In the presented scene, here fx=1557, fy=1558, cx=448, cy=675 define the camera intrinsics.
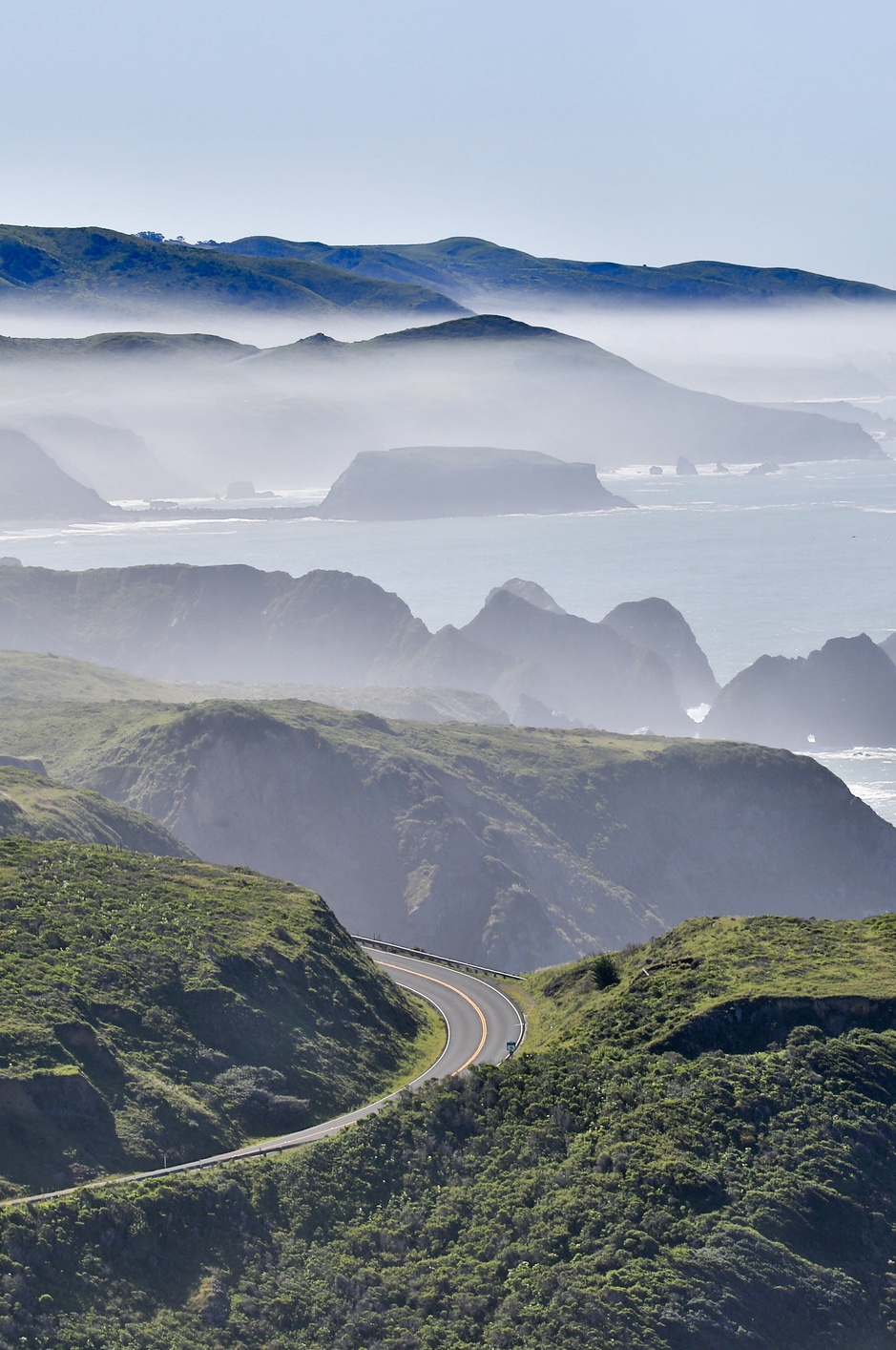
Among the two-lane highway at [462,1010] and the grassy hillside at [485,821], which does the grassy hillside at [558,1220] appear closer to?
the two-lane highway at [462,1010]

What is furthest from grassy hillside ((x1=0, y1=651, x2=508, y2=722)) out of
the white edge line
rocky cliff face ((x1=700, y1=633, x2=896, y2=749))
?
the white edge line

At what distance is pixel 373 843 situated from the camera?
112m

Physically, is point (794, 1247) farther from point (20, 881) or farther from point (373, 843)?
point (373, 843)

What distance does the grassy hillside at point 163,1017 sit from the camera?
38.2 metres

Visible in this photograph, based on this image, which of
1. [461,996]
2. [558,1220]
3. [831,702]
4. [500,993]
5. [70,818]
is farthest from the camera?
[831,702]

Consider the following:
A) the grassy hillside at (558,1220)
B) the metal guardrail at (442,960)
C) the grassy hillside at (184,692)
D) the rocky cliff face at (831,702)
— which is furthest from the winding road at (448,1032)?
the rocky cliff face at (831,702)

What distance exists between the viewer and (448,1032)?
174 feet

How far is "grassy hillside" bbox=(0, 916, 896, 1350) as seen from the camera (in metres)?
32.9

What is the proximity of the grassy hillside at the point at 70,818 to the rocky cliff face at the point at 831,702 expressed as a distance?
351 ft

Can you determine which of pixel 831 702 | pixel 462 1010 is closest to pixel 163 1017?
pixel 462 1010

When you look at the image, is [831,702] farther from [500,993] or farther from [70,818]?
[500,993]

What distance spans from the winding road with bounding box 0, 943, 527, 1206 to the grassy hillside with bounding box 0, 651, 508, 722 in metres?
87.6

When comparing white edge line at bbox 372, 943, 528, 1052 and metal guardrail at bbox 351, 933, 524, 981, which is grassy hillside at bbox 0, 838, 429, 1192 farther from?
metal guardrail at bbox 351, 933, 524, 981

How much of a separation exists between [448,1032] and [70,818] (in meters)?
33.1
